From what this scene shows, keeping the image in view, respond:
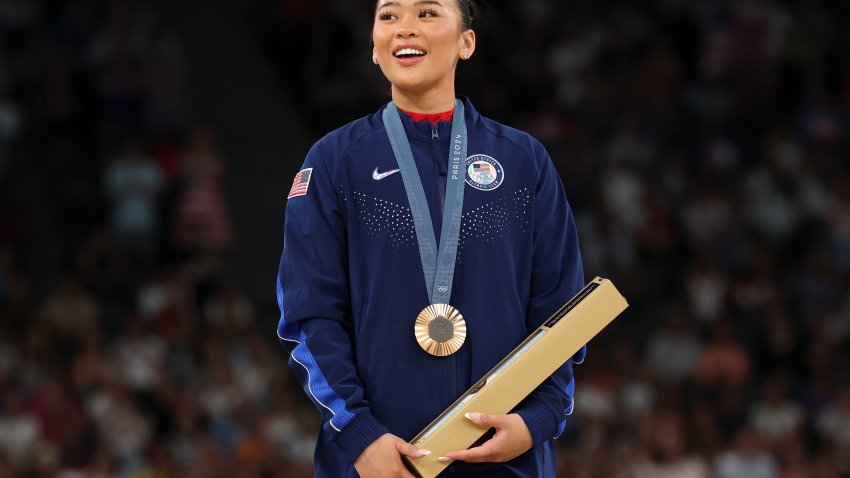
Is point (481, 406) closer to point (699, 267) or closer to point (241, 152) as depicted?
point (699, 267)

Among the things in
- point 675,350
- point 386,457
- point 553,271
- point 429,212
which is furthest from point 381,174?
point 675,350

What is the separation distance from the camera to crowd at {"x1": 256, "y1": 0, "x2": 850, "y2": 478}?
35.5 ft

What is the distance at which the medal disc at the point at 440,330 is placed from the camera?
345 centimetres

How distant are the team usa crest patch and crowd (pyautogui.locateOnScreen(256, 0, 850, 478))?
20.5 feet

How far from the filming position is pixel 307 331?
11.4ft

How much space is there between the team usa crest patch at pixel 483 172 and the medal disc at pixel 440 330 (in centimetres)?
34

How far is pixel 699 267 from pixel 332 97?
389 cm

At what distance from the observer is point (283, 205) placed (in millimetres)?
13000

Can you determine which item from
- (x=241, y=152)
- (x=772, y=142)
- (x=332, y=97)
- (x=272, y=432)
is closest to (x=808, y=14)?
(x=772, y=142)

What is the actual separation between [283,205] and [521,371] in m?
9.74

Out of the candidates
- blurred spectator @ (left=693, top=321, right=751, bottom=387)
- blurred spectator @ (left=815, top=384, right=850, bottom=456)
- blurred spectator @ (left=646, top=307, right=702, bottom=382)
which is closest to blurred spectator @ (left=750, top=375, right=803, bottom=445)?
blurred spectator @ (left=815, top=384, right=850, bottom=456)

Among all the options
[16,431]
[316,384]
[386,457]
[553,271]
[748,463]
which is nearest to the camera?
[386,457]

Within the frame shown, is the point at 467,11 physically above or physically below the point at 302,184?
above

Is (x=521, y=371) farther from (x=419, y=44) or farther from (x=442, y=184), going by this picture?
(x=419, y=44)
